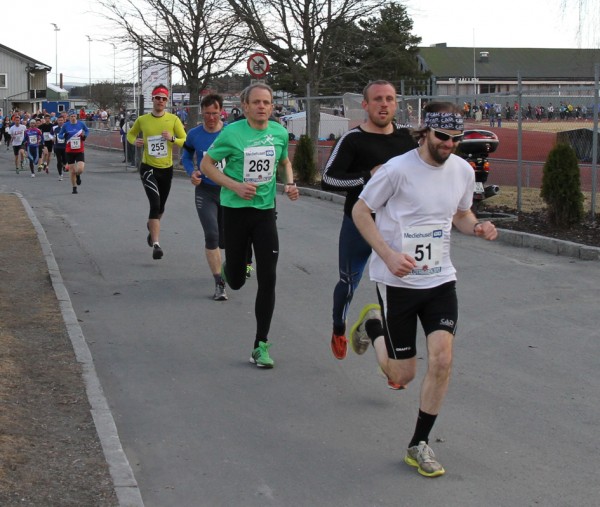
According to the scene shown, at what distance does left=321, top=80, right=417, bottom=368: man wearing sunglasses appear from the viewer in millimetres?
6879

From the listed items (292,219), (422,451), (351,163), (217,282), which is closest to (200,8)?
(292,219)

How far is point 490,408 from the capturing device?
6.36m

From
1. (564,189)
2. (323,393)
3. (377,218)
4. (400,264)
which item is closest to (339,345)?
(323,393)

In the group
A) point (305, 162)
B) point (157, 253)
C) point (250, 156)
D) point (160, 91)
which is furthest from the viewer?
point (305, 162)

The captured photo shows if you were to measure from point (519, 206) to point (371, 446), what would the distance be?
11390 mm

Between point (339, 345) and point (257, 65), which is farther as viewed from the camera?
point (257, 65)

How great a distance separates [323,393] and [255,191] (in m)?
1.61

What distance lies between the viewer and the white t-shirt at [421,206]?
5203 mm

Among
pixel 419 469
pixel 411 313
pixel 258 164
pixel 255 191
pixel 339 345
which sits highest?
pixel 258 164

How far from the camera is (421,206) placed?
17.1 feet

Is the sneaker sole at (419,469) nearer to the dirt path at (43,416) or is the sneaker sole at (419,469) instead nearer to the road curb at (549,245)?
the dirt path at (43,416)

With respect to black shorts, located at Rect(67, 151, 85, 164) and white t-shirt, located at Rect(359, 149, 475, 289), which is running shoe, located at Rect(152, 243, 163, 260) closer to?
white t-shirt, located at Rect(359, 149, 475, 289)

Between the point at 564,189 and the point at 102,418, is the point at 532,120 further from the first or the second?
the point at 102,418

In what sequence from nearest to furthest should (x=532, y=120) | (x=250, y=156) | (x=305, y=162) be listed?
(x=250, y=156) < (x=532, y=120) < (x=305, y=162)
